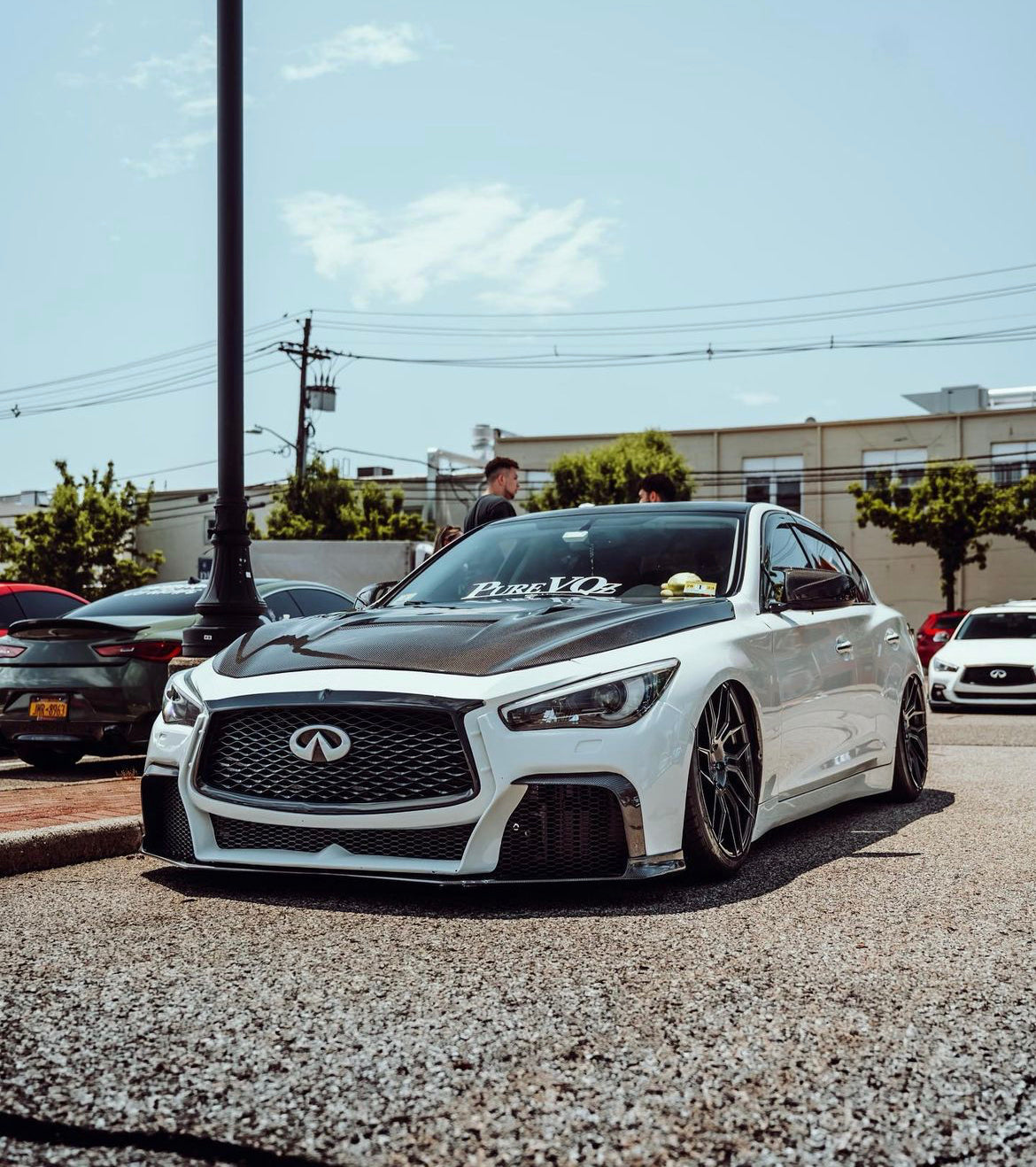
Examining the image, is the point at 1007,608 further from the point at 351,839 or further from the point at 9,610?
the point at 351,839

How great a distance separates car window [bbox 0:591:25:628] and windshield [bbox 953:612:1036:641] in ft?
42.9

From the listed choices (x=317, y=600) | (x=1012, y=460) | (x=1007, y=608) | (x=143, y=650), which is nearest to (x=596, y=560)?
(x=143, y=650)

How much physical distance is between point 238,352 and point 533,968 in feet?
18.1

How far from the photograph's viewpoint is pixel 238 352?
840cm

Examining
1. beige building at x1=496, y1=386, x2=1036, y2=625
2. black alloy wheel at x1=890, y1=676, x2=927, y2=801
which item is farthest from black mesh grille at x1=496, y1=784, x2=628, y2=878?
beige building at x1=496, y1=386, x2=1036, y2=625

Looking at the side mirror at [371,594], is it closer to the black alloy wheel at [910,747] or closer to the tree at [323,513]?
the black alloy wheel at [910,747]

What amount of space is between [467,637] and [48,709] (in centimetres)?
551

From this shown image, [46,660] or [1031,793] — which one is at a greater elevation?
[46,660]

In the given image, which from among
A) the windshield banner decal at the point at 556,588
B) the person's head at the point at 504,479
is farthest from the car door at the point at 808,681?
the person's head at the point at 504,479

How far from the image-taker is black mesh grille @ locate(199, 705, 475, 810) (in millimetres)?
4438

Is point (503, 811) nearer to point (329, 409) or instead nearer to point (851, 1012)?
point (851, 1012)

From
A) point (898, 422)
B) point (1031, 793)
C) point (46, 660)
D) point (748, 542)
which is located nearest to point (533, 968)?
point (748, 542)

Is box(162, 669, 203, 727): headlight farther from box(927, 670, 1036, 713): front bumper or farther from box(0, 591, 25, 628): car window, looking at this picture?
box(927, 670, 1036, 713): front bumper

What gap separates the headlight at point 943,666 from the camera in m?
18.4
